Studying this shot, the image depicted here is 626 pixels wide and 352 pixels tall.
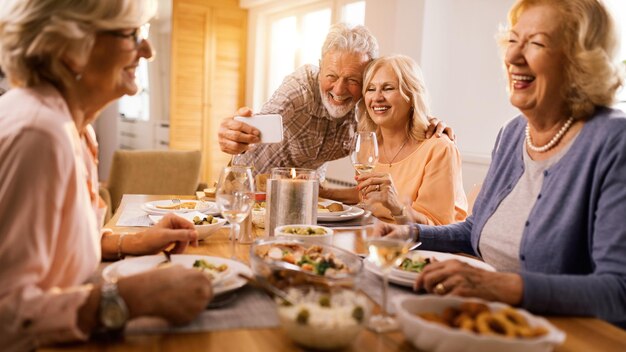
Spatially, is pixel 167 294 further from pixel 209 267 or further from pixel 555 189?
pixel 555 189

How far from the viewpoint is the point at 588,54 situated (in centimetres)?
142

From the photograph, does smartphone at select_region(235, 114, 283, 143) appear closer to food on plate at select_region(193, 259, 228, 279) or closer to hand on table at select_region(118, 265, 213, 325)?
food on plate at select_region(193, 259, 228, 279)

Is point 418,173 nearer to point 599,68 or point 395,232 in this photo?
point 599,68

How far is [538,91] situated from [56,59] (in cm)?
124

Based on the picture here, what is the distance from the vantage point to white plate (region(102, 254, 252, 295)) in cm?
112

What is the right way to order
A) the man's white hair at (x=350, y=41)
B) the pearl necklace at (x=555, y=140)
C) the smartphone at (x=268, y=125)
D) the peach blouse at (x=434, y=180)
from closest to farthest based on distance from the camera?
1. the pearl necklace at (x=555, y=140)
2. the smartphone at (x=268, y=125)
3. the peach blouse at (x=434, y=180)
4. the man's white hair at (x=350, y=41)

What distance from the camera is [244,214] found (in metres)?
1.42

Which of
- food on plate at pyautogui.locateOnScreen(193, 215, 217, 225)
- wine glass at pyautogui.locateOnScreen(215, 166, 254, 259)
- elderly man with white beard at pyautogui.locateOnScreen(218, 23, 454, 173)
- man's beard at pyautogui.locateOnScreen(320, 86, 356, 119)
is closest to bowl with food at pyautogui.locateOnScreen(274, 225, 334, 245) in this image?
wine glass at pyautogui.locateOnScreen(215, 166, 254, 259)

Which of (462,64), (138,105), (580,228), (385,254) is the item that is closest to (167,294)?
(385,254)

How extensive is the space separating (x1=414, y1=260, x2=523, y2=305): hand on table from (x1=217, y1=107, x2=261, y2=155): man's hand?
1073 millimetres

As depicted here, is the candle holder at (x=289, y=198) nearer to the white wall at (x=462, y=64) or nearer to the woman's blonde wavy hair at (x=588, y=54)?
the woman's blonde wavy hair at (x=588, y=54)

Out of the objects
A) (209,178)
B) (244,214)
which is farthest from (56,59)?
(209,178)

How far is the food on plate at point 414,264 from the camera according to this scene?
129 centimetres

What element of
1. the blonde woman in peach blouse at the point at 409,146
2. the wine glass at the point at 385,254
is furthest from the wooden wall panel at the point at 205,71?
the wine glass at the point at 385,254
